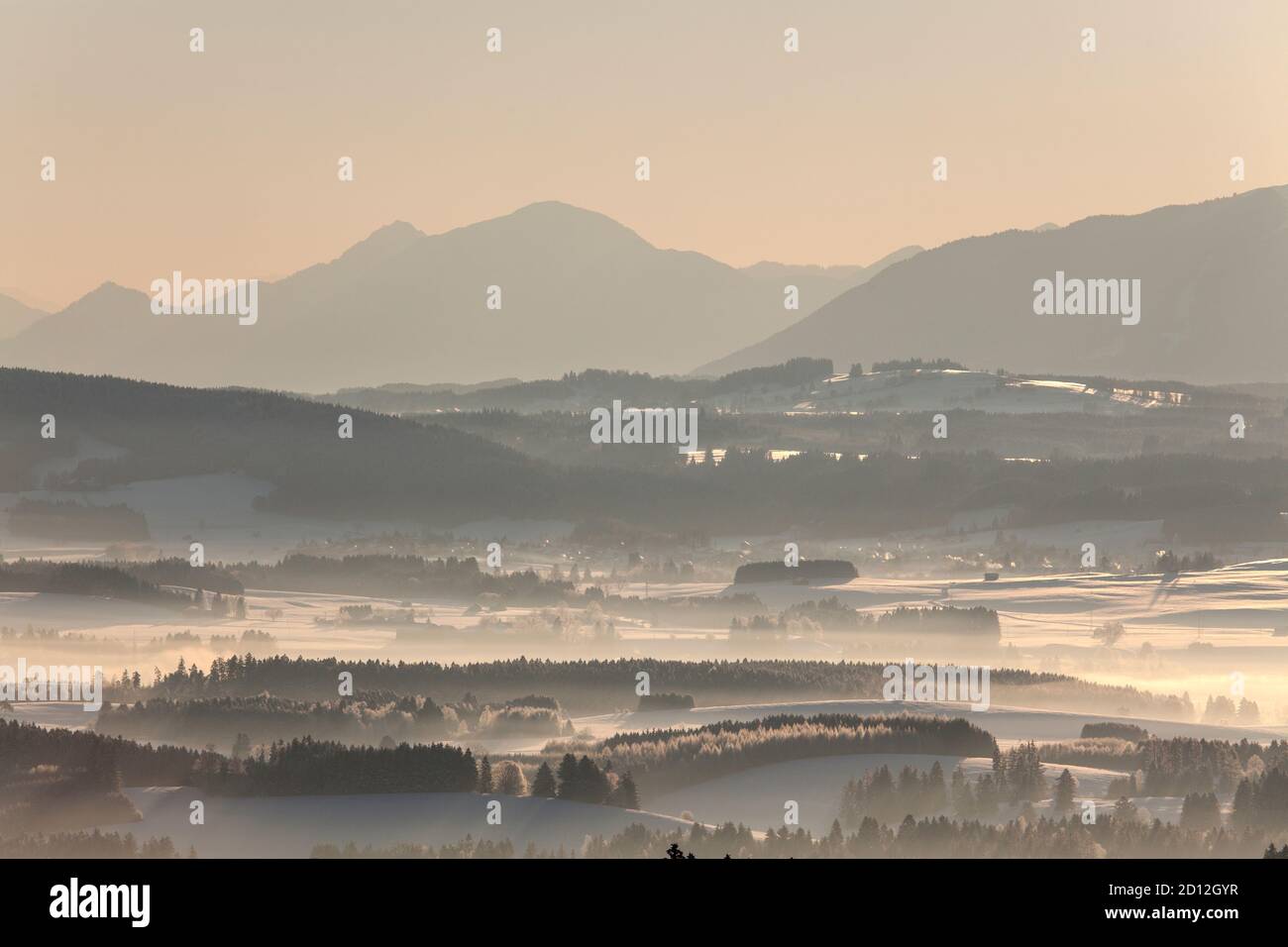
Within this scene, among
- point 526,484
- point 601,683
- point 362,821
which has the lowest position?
point 362,821

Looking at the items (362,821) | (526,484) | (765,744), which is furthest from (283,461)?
(362,821)

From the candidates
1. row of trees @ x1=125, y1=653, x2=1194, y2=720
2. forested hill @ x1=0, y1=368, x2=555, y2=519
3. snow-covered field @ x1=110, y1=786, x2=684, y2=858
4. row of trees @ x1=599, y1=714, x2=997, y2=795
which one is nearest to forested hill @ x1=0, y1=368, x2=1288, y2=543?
forested hill @ x1=0, y1=368, x2=555, y2=519

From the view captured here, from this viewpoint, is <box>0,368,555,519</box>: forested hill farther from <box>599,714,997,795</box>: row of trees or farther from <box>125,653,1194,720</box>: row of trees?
<box>599,714,997,795</box>: row of trees

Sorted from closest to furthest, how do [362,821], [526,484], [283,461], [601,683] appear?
[362,821]
[601,683]
[283,461]
[526,484]

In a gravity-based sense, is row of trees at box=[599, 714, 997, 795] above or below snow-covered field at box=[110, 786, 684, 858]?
above

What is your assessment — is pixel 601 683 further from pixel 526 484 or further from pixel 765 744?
pixel 526 484

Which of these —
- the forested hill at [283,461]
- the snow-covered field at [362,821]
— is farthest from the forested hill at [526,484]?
the snow-covered field at [362,821]

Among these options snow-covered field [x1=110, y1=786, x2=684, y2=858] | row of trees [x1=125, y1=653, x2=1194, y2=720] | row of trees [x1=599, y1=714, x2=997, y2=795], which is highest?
row of trees [x1=125, y1=653, x2=1194, y2=720]

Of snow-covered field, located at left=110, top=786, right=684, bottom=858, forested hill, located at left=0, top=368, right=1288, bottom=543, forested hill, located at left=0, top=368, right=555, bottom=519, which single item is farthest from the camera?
forested hill, located at left=0, top=368, right=555, bottom=519

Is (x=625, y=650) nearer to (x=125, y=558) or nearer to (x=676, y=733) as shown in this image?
(x=676, y=733)

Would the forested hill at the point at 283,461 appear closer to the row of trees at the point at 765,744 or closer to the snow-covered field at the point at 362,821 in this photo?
the row of trees at the point at 765,744

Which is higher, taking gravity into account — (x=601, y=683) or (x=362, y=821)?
(x=601, y=683)
